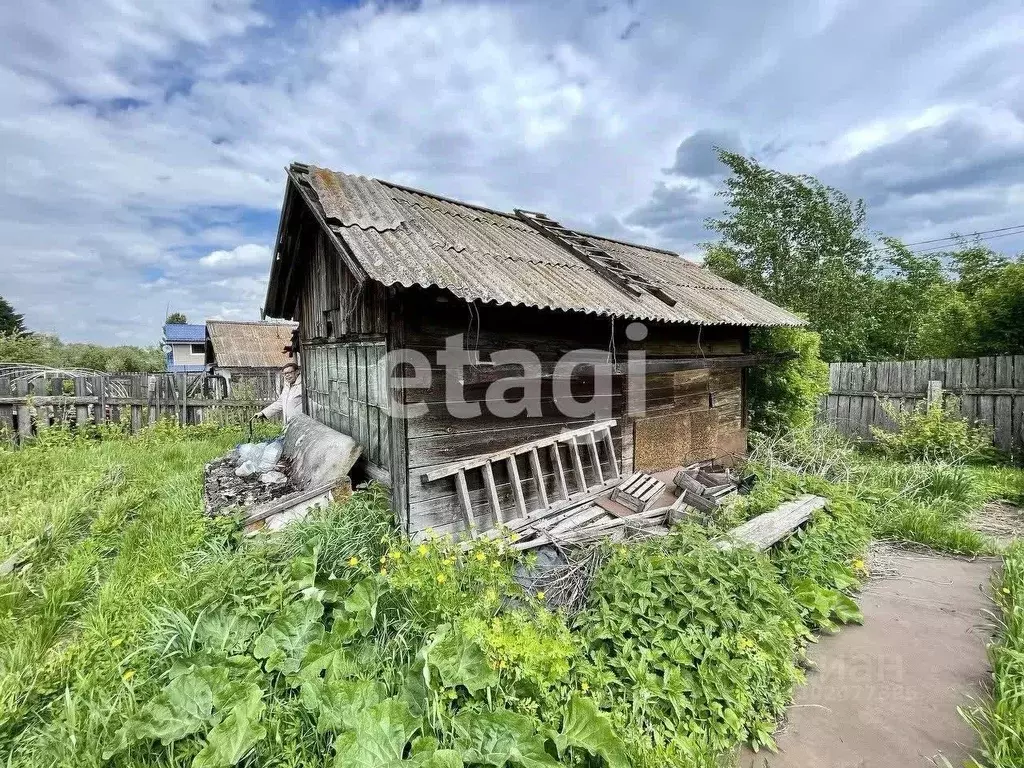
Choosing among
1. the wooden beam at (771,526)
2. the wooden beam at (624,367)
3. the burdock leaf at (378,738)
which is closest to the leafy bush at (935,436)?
the wooden beam at (624,367)

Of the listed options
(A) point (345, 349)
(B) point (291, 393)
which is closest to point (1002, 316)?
(A) point (345, 349)

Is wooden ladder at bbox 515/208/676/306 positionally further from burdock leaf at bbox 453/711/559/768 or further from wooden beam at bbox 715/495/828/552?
burdock leaf at bbox 453/711/559/768

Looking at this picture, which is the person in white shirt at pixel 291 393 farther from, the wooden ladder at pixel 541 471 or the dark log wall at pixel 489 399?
the wooden ladder at pixel 541 471

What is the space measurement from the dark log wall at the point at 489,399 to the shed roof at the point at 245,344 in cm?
2251

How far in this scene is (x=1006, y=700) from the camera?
9.64ft

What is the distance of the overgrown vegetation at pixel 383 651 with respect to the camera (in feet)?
8.34

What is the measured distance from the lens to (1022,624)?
3.56m

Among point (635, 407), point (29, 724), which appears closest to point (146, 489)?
point (29, 724)

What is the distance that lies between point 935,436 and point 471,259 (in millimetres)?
9918

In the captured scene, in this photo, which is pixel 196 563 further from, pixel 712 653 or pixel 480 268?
pixel 712 653

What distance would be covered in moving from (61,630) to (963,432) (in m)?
13.4

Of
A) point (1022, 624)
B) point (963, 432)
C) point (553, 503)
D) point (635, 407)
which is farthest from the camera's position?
point (963, 432)

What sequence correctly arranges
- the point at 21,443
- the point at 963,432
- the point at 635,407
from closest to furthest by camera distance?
the point at 635,407
the point at 963,432
the point at 21,443

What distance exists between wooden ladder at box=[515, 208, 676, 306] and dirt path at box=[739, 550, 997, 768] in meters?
4.26
